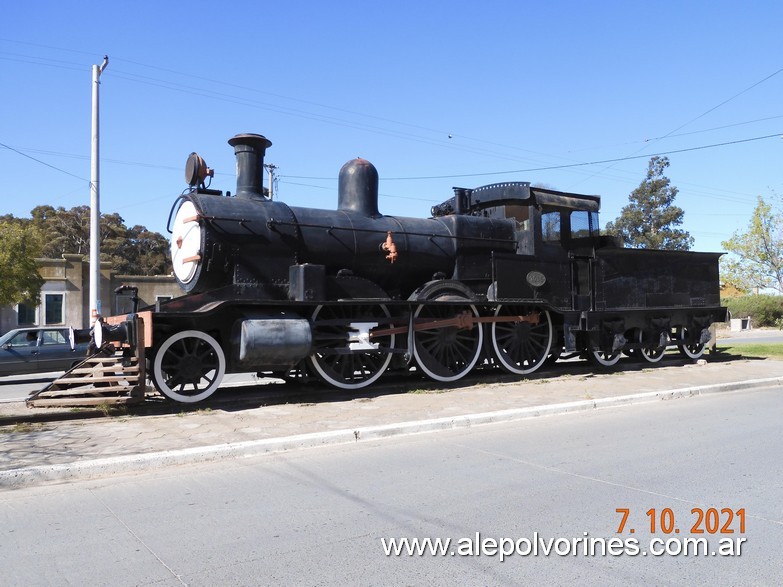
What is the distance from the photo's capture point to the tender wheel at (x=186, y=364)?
8156 mm

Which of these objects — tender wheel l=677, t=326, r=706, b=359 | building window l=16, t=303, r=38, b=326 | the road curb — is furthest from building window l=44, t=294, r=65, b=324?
the road curb

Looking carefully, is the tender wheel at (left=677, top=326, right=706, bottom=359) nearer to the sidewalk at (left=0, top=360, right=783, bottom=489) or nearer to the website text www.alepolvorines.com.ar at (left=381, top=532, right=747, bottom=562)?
the sidewalk at (left=0, top=360, right=783, bottom=489)

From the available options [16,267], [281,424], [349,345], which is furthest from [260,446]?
[16,267]

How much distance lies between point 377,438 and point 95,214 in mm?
13143

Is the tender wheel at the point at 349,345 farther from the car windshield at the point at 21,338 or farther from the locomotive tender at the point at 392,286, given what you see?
the car windshield at the point at 21,338

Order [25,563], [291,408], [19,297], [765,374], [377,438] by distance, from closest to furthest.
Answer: [25,563]
[377,438]
[291,408]
[765,374]
[19,297]

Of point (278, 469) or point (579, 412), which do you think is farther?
point (579, 412)

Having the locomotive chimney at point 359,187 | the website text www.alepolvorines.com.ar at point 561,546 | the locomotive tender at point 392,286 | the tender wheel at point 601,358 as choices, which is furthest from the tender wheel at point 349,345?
the website text www.alepolvorines.com.ar at point 561,546

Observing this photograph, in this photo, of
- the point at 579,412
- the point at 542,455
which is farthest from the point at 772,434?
the point at 542,455

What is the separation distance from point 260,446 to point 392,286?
4.89 metres

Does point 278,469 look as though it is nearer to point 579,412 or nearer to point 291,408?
point 291,408

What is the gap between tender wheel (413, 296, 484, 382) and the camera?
1037 cm

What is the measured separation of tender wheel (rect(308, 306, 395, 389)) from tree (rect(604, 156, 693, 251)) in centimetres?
4952

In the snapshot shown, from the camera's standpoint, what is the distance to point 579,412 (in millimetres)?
8547
